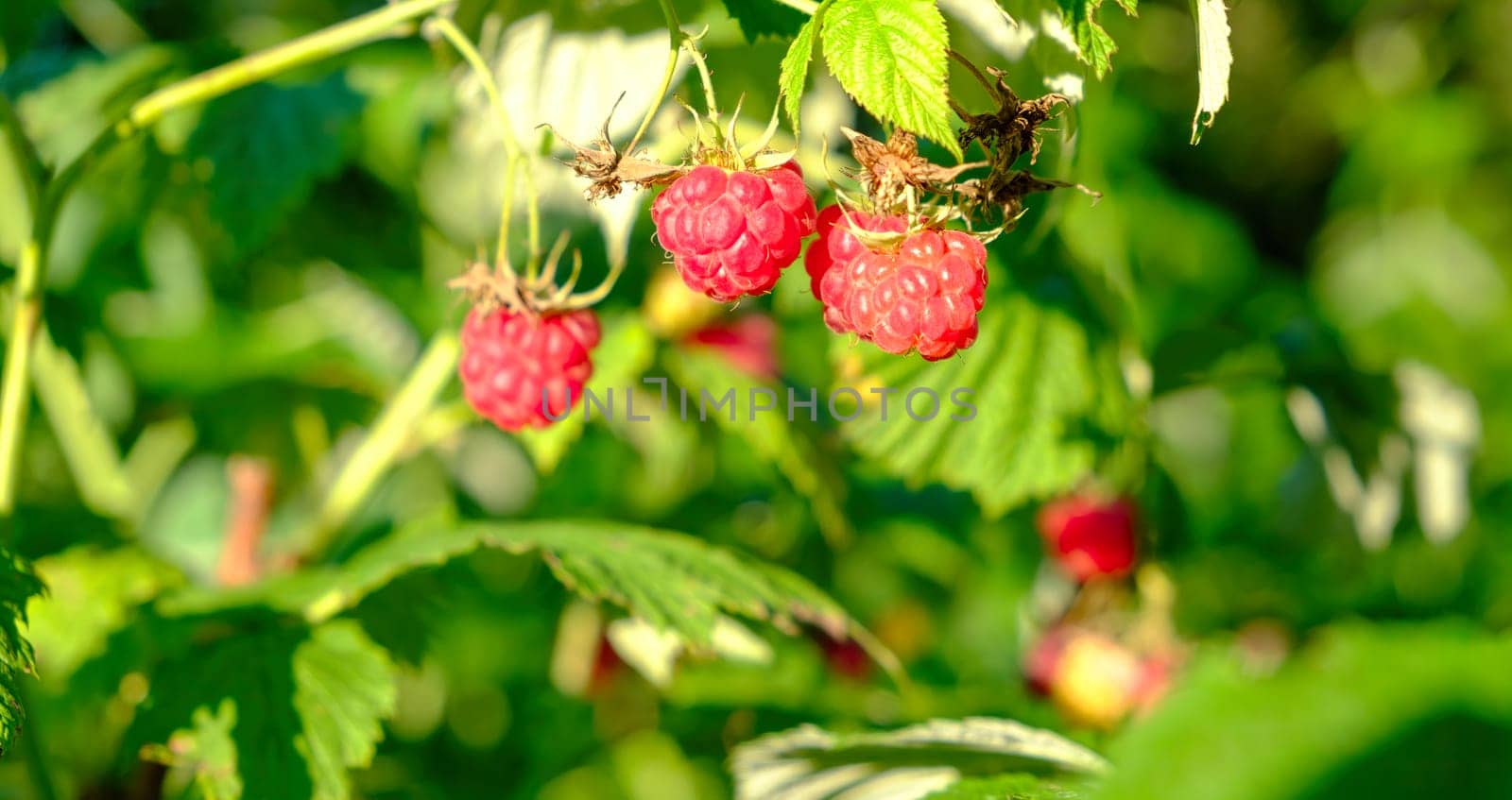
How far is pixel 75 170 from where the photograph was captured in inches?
41.7

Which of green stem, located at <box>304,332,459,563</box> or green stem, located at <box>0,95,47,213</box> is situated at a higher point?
green stem, located at <box>0,95,47,213</box>

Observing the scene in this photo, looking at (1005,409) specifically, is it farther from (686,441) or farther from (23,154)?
(23,154)

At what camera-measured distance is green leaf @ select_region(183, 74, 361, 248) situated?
55.9 inches

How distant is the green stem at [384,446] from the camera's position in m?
1.41

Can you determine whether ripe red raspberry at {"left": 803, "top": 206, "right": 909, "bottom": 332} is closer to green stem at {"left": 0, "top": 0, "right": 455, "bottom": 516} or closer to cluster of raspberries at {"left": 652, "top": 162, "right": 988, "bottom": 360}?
cluster of raspberries at {"left": 652, "top": 162, "right": 988, "bottom": 360}

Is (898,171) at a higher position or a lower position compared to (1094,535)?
higher

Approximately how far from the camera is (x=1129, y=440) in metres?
1.48

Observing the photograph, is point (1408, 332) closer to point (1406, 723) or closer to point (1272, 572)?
point (1272, 572)

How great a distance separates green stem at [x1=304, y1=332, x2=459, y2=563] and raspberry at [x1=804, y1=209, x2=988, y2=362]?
0.64 metres

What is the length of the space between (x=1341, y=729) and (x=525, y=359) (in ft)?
2.49

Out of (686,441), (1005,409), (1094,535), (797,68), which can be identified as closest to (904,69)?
(797,68)

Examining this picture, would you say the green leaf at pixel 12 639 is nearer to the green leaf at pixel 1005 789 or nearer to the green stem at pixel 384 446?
the green stem at pixel 384 446

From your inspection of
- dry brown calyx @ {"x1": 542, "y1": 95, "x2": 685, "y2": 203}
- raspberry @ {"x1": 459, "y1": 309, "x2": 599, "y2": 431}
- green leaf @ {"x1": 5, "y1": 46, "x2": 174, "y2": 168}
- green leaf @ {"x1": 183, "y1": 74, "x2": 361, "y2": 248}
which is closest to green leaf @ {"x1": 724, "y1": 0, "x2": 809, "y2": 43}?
dry brown calyx @ {"x1": 542, "y1": 95, "x2": 685, "y2": 203}

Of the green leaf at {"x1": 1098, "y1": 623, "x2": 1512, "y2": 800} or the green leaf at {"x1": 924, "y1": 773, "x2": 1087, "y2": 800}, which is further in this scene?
the green leaf at {"x1": 924, "y1": 773, "x2": 1087, "y2": 800}
